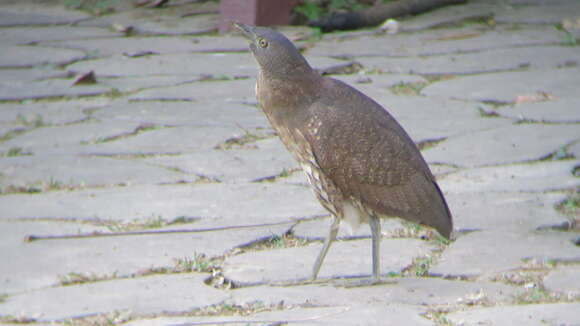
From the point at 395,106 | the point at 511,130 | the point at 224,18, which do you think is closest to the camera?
the point at 511,130

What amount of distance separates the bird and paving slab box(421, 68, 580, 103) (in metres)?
2.42

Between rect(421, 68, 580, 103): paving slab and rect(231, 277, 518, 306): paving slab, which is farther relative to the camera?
rect(421, 68, 580, 103): paving slab

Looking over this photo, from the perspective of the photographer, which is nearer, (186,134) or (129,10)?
(186,134)

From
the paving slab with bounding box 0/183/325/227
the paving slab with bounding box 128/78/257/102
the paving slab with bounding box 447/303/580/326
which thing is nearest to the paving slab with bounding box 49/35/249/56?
the paving slab with bounding box 128/78/257/102

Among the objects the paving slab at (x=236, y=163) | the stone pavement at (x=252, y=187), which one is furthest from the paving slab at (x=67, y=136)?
the paving slab at (x=236, y=163)

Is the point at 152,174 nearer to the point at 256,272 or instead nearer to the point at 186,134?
the point at 186,134

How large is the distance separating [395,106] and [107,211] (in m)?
2.01

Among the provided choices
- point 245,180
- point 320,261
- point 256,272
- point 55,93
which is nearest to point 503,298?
point 320,261

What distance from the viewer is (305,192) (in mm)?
4316

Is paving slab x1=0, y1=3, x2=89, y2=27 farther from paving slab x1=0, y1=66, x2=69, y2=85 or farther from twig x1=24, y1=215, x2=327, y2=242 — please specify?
twig x1=24, y1=215, x2=327, y2=242

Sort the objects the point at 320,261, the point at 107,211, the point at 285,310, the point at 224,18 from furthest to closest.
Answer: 1. the point at 224,18
2. the point at 107,211
3. the point at 320,261
4. the point at 285,310

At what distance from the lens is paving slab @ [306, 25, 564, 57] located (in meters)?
7.09

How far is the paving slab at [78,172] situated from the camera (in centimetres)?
447

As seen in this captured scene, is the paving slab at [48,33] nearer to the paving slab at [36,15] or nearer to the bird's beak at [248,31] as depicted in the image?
the paving slab at [36,15]
